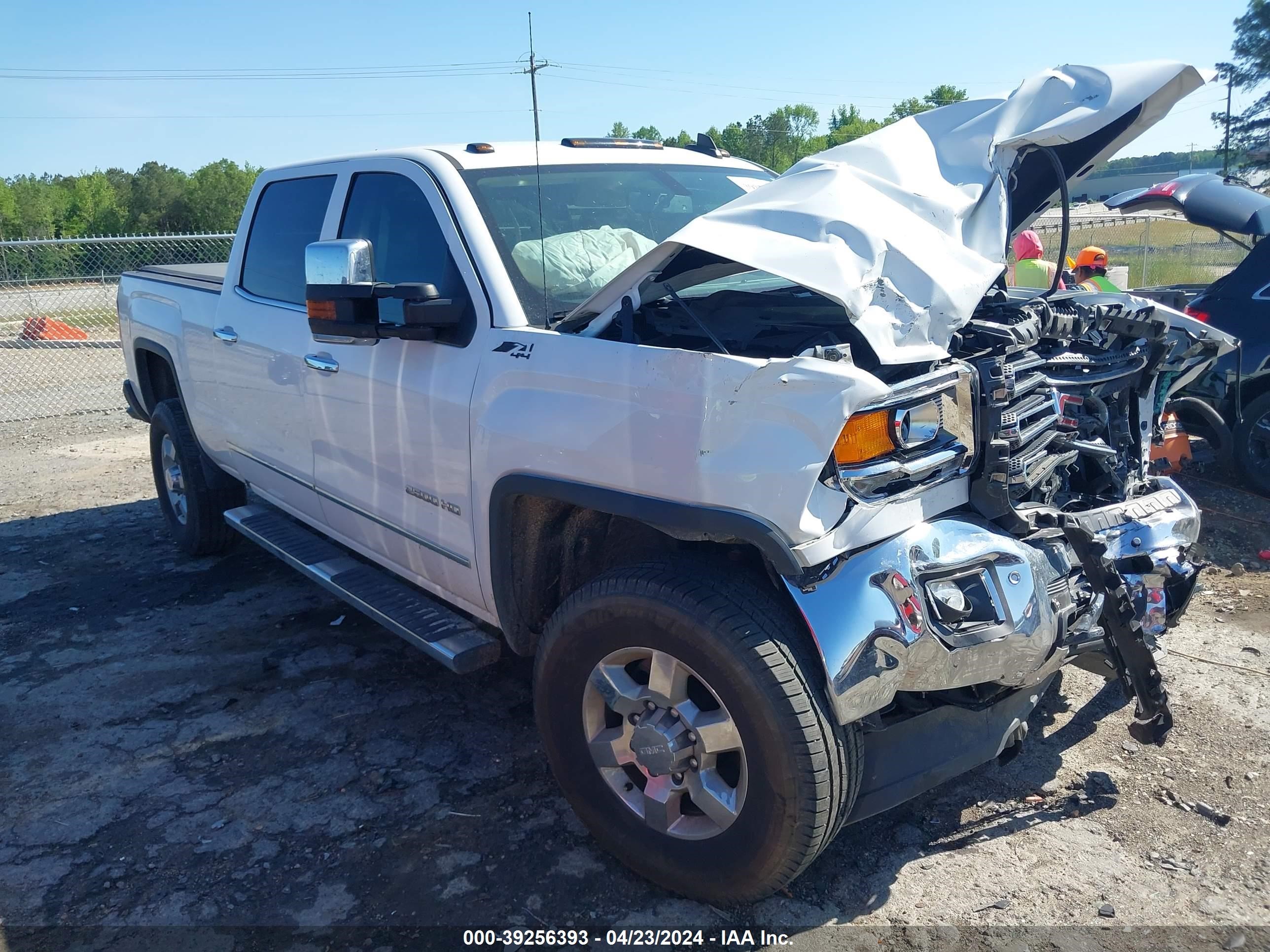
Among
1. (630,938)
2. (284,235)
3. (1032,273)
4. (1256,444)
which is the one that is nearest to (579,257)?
(284,235)

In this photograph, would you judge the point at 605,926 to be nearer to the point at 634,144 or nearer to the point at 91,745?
the point at 91,745

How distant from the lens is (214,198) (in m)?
52.5

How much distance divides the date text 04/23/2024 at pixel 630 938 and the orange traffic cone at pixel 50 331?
51.2 feet

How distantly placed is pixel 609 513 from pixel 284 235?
2662 millimetres

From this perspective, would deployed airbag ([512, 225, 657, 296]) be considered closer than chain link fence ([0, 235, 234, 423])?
Yes

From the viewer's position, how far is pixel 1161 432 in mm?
3855

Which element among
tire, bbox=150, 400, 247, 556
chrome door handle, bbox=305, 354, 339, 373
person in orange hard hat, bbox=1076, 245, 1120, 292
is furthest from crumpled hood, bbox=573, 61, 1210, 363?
person in orange hard hat, bbox=1076, 245, 1120, 292

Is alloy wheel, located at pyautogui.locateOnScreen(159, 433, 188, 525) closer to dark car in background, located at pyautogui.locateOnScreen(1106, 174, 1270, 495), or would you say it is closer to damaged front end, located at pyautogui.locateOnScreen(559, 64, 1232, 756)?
damaged front end, located at pyautogui.locateOnScreen(559, 64, 1232, 756)

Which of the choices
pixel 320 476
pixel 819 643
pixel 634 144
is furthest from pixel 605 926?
pixel 634 144

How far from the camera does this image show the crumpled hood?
2.47 m

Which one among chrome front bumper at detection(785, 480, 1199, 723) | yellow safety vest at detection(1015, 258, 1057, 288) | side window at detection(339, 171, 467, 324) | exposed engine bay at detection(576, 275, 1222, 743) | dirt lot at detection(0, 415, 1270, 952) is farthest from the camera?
yellow safety vest at detection(1015, 258, 1057, 288)

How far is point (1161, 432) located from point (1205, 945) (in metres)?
2.01

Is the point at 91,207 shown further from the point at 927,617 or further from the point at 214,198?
the point at 927,617

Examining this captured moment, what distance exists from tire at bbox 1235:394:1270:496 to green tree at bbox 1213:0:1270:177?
55.9 m
